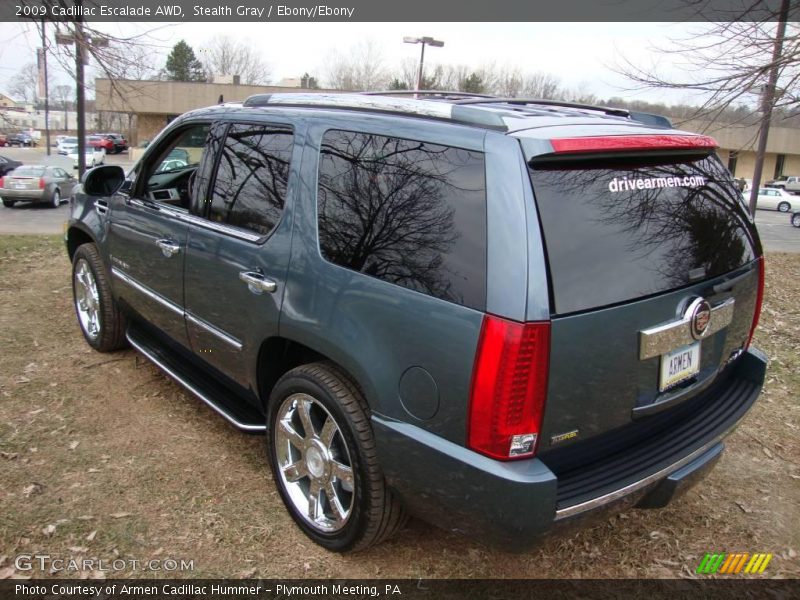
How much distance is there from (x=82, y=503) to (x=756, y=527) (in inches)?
133

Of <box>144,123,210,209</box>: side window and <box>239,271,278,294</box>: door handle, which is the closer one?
<box>239,271,278,294</box>: door handle

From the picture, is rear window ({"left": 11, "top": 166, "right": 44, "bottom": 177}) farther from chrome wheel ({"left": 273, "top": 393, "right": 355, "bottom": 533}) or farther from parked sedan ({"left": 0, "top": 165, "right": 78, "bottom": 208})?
chrome wheel ({"left": 273, "top": 393, "right": 355, "bottom": 533})

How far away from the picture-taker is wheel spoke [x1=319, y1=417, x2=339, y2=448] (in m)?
2.51

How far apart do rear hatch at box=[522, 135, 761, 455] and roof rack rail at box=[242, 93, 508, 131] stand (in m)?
0.25

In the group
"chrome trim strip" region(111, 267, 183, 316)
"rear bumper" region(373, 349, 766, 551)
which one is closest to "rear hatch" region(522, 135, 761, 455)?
"rear bumper" region(373, 349, 766, 551)

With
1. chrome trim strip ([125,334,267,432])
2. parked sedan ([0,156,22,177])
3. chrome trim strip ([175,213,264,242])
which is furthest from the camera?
parked sedan ([0,156,22,177])

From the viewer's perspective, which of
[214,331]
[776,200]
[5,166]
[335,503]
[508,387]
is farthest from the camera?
[776,200]

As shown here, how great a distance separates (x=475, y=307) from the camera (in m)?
1.96

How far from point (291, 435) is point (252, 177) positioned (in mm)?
1296

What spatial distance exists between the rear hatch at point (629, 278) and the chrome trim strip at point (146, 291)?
2368mm

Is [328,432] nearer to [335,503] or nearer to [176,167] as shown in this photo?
[335,503]

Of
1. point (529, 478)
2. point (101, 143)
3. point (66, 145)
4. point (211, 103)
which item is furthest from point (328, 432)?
point (66, 145)

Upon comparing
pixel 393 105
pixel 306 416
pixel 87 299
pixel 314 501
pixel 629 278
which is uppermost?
pixel 393 105

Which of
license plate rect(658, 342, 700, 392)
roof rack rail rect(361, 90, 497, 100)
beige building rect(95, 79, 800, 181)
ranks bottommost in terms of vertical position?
license plate rect(658, 342, 700, 392)
